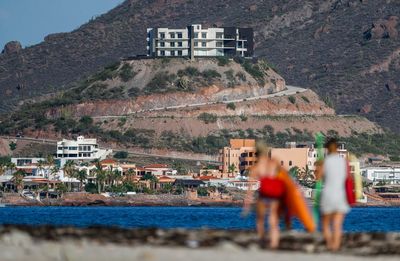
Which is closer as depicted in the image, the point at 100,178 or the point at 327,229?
the point at 327,229

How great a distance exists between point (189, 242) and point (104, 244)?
1.80 meters

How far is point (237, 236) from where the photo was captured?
35312mm

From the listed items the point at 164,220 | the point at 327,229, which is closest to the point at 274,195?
the point at 327,229

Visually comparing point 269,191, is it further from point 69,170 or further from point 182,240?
point 69,170

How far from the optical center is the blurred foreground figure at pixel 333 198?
32.3 m

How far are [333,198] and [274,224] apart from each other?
61.2 inches

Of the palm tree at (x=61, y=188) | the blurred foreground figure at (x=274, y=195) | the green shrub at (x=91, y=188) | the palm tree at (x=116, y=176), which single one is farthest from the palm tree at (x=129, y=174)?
the blurred foreground figure at (x=274, y=195)

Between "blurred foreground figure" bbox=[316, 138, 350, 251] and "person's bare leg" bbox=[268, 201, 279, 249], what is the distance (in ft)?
3.32

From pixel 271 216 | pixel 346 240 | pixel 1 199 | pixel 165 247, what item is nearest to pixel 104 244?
pixel 165 247

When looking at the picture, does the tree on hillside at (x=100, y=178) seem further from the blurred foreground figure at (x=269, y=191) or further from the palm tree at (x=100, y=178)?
the blurred foreground figure at (x=269, y=191)

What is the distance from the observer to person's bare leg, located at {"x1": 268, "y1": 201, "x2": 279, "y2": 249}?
1241 inches

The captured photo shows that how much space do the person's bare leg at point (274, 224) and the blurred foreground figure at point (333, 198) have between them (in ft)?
3.32

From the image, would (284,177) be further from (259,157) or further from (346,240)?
(346,240)

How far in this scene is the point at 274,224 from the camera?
31.5m
